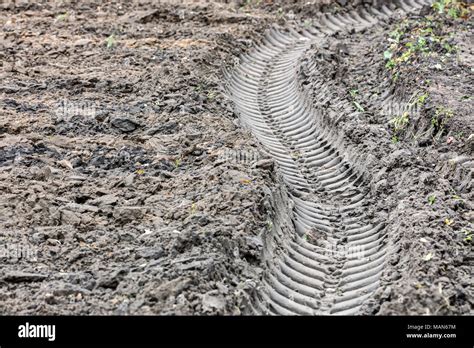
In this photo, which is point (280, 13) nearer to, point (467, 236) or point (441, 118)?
point (441, 118)

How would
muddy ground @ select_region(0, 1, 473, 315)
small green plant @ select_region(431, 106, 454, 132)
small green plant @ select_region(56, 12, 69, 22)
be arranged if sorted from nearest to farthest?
muddy ground @ select_region(0, 1, 473, 315) < small green plant @ select_region(431, 106, 454, 132) < small green plant @ select_region(56, 12, 69, 22)

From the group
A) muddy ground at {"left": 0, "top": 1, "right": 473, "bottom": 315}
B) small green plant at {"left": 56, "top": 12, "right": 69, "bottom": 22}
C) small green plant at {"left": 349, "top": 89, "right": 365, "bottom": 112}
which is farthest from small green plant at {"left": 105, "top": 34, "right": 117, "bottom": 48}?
small green plant at {"left": 349, "top": 89, "right": 365, "bottom": 112}

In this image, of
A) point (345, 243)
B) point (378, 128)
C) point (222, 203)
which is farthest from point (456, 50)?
point (222, 203)

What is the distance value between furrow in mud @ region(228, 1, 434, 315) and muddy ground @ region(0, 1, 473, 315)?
240 millimetres

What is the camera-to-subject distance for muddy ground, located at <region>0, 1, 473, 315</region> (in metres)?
5.61

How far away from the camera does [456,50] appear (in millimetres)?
10117

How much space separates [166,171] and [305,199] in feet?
5.04

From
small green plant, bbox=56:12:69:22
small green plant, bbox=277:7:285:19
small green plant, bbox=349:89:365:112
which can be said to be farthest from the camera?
small green plant, bbox=277:7:285:19

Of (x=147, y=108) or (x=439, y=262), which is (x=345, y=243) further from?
(x=147, y=108)

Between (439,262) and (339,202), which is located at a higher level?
(439,262)

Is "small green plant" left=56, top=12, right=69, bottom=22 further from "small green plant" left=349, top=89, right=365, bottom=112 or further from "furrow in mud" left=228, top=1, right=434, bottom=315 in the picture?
"small green plant" left=349, top=89, right=365, bottom=112

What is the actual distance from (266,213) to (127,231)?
1307 millimetres

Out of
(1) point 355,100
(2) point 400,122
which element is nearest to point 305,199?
(2) point 400,122
